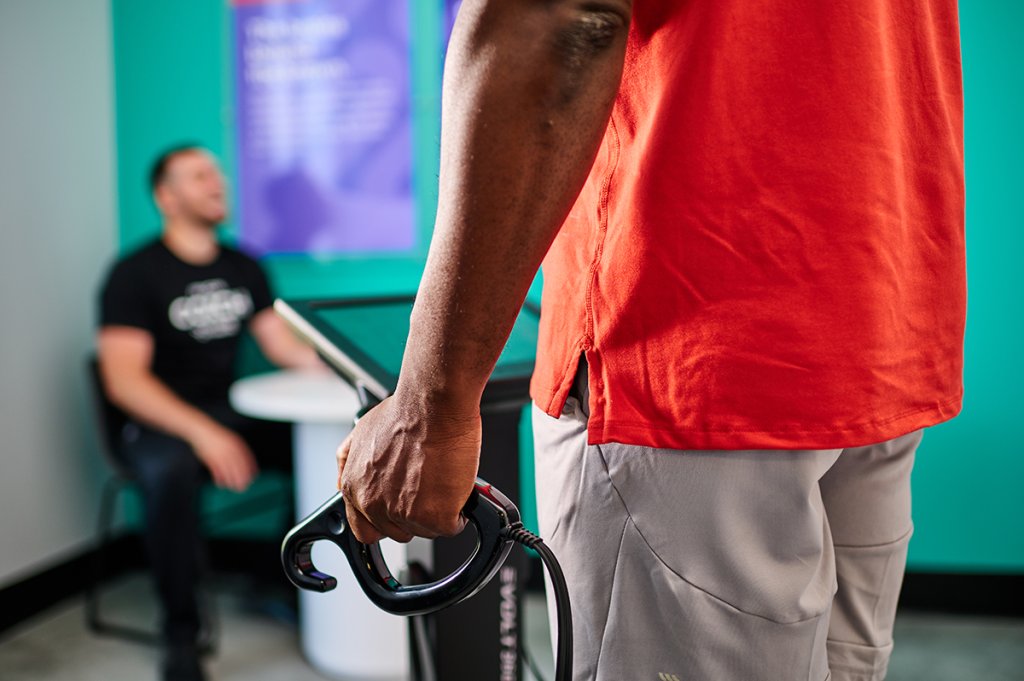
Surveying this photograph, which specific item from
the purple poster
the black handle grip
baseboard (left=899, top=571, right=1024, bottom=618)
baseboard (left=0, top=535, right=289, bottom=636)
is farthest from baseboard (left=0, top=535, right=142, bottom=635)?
baseboard (left=899, top=571, right=1024, bottom=618)

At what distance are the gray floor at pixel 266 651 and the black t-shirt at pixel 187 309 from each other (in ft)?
2.58

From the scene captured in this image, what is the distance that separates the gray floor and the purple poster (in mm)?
1309

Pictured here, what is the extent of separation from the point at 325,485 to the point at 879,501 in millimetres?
1765

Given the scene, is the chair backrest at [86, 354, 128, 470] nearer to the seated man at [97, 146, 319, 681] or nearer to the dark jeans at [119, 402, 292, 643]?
the seated man at [97, 146, 319, 681]

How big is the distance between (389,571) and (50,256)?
2.57 m

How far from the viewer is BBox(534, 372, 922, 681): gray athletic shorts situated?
668 millimetres

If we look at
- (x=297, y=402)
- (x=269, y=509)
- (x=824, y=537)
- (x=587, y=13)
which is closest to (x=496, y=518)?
(x=824, y=537)

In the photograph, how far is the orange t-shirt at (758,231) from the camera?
2.11 ft

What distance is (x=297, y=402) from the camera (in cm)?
219

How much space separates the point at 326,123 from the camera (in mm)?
2943

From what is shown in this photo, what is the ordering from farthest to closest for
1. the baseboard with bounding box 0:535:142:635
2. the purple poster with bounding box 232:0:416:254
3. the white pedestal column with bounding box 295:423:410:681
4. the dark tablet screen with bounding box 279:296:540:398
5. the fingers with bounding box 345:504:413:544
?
1. the purple poster with bounding box 232:0:416:254
2. the baseboard with bounding box 0:535:142:635
3. the white pedestal column with bounding box 295:423:410:681
4. the dark tablet screen with bounding box 279:296:540:398
5. the fingers with bounding box 345:504:413:544

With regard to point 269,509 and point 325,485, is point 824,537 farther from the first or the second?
point 269,509

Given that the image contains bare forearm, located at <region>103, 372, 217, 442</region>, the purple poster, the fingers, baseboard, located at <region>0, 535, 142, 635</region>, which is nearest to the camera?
the fingers

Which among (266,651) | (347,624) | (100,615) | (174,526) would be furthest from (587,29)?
(100,615)
